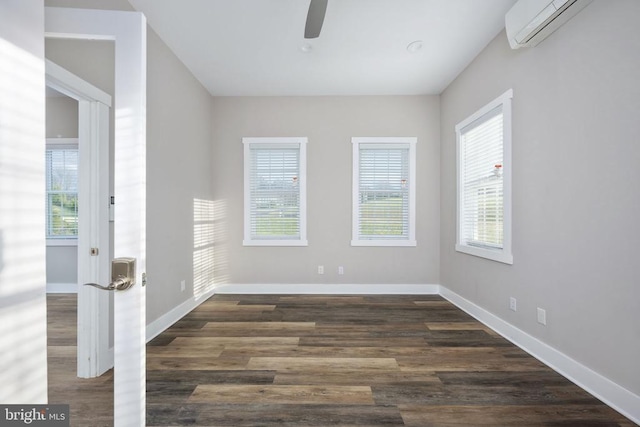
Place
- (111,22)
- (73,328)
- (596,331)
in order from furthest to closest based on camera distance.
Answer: (73,328)
(596,331)
(111,22)

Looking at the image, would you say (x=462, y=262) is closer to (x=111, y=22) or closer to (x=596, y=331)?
(x=596, y=331)

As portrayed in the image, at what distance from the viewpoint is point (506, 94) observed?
263 centimetres

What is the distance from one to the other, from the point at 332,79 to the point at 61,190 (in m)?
4.46

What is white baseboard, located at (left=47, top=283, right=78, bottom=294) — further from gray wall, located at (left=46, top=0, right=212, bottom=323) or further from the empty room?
gray wall, located at (left=46, top=0, right=212, bottom=323)

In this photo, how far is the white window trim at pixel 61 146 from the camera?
169 inches

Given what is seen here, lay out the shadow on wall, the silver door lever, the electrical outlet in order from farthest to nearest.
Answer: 1. the shadow on wall
2. the electrical outlet
3. the silver door lever

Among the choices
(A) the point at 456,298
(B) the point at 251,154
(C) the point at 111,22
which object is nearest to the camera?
(C) the point at 111,22

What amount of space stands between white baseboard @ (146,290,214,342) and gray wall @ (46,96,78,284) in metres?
2.29

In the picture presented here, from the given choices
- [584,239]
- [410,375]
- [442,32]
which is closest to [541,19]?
[442,32]

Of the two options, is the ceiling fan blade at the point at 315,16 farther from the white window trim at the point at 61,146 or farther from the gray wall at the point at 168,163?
the white window trim at the point at 61,146

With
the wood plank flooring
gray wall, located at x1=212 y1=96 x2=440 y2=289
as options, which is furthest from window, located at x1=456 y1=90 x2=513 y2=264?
the wood plank flooring

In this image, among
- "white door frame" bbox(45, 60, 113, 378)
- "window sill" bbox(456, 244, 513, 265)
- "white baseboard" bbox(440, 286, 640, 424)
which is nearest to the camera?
"white baseboard" bbox(440, 286, 640, 424)

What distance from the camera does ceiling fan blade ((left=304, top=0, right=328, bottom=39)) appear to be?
1872mm

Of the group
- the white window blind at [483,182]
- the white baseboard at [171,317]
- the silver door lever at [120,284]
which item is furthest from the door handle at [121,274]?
the white window blind at [483,182]
